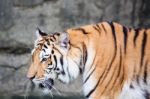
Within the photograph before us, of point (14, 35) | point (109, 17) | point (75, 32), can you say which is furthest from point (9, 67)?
point (75, 32)

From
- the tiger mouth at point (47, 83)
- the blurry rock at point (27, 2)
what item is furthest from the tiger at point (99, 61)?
the blurry rock at point (27, 2)

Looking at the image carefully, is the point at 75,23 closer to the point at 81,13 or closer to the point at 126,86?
the point at 81,13

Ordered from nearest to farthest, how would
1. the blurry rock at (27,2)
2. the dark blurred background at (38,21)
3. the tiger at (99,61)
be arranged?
the tiger at (99,61), the dark blurred background at (38,21), the blurry rock at (27,2)

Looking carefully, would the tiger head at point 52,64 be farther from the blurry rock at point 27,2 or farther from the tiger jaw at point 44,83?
the blurry rock at point 27,2

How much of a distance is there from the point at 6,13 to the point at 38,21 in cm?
37

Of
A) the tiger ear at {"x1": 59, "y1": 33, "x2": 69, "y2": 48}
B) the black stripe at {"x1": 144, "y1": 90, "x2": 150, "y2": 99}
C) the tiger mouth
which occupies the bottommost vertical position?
the black stripe at {"x1": 144, "y1": 90, "x2": 150, "y2": 99}

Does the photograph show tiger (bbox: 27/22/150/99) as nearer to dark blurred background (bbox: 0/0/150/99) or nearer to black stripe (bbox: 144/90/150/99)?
black stripe (bbox: 144/90/150/99)

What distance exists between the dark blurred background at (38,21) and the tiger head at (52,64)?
1.82 meters

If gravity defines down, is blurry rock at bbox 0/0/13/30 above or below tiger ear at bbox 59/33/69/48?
above

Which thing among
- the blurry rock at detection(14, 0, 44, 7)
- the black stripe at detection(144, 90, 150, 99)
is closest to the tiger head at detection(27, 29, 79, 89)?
the black stripe at detection(144, 90, 150, 99)

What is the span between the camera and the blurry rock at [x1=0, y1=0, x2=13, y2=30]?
6062 mm

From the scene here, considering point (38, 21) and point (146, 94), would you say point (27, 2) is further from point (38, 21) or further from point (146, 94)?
point (146, 94)

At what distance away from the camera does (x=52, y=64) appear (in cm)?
402

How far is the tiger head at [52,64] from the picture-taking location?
3984mm
